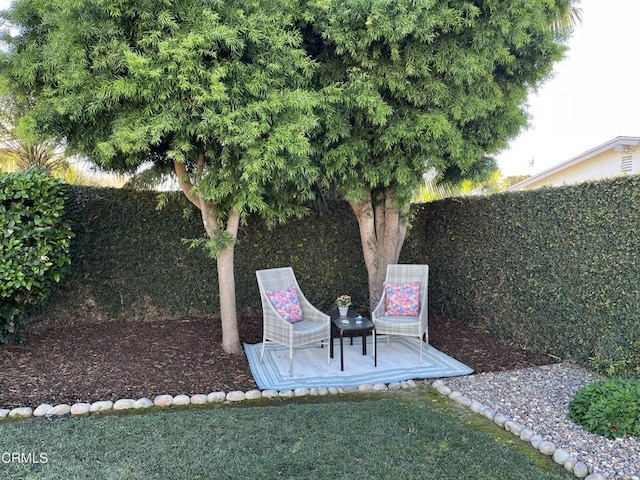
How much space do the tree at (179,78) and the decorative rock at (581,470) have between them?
3.26m

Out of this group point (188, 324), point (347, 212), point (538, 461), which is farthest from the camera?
point (347, 212)

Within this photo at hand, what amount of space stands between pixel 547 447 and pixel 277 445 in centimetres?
197

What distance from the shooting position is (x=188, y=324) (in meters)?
6.42

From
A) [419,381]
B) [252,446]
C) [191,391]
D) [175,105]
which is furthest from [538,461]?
[175,105]

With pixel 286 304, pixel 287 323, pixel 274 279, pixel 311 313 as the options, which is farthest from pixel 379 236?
pixel 287 323

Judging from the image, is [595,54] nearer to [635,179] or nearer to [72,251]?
[635,179]

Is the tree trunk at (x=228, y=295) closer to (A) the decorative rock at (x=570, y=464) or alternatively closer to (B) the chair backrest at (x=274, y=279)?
(B) the chair backrest at (x=274, y=279)

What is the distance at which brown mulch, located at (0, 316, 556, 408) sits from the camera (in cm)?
A: 412

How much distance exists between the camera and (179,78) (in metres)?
3.69

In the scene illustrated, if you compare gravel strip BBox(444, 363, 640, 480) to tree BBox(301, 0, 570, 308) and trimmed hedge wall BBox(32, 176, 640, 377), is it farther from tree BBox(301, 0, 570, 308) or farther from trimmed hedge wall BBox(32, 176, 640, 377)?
tree BBox(301, 0, 570, 308)

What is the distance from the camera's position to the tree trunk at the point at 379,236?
6.62 meters

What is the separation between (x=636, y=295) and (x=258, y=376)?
12.8ft

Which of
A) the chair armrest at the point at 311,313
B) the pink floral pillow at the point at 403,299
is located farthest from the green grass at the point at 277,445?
the pink floral pillow at the point at 403,299

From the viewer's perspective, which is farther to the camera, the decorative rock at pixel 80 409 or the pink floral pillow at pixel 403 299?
the pink floral pillow at pixel 403 299
